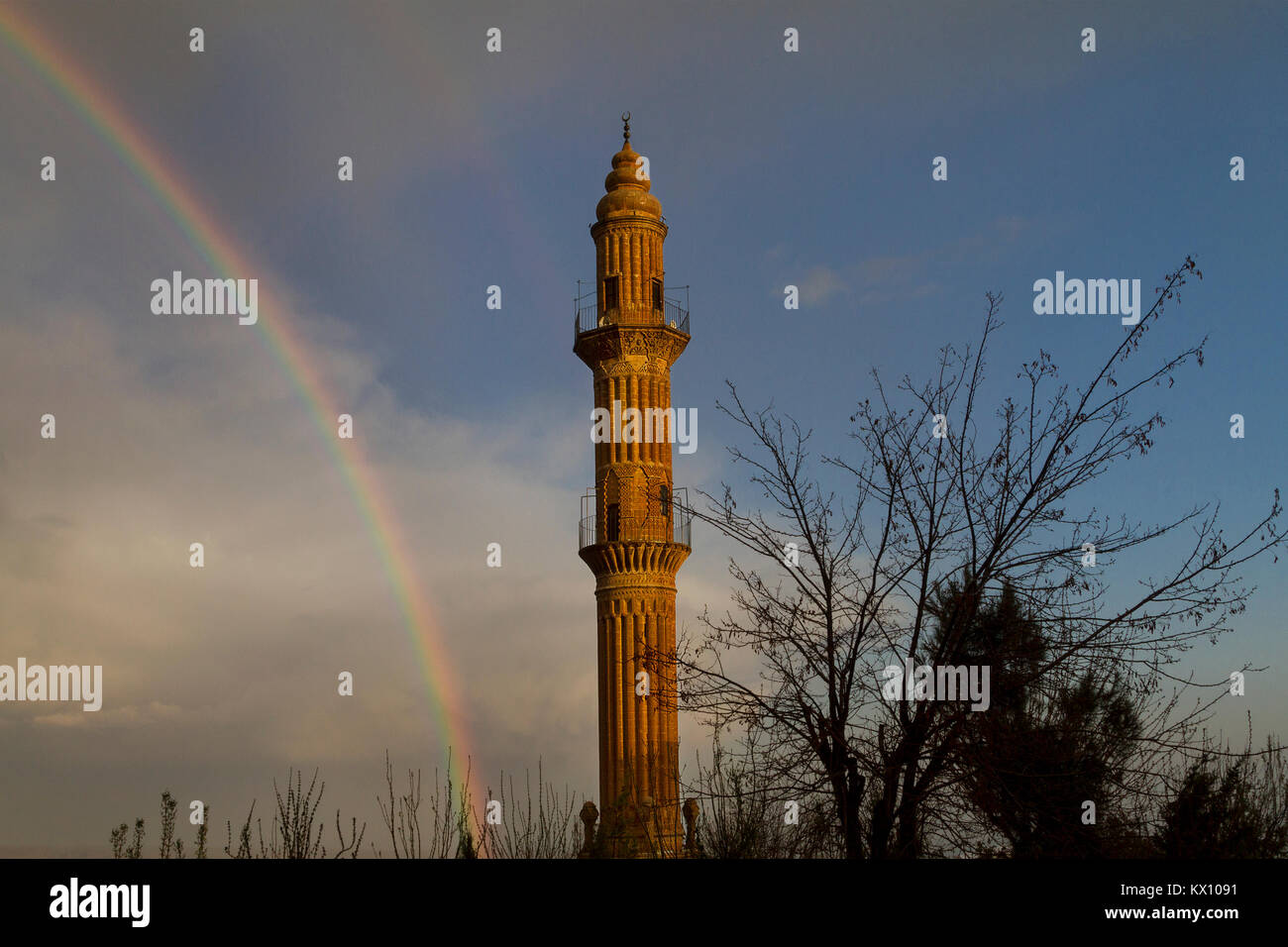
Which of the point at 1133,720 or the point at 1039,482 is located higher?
the point at 1039,482

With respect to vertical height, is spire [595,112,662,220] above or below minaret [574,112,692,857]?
above

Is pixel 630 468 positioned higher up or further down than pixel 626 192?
further down

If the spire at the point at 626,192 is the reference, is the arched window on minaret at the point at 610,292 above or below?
below

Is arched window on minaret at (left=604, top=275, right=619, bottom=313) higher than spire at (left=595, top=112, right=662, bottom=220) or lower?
lower

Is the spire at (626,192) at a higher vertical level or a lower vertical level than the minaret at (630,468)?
higher

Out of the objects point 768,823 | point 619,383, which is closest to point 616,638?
point 619,383
